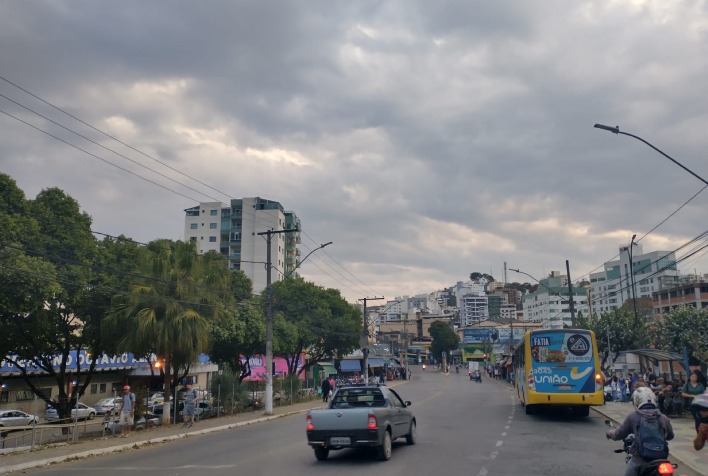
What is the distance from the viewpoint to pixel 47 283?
21500 mm

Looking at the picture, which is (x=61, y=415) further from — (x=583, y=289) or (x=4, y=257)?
(x=583, y=289)

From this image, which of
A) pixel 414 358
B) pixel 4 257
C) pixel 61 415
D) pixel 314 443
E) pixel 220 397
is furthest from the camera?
pixel 414 358

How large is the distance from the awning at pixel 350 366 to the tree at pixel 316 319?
22.5m

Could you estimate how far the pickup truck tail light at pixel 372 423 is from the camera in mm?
12898

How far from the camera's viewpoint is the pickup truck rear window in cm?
1464

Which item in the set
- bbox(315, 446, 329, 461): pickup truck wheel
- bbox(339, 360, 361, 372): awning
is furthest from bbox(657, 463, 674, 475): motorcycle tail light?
bbox(339, 360, 361, 372): awning

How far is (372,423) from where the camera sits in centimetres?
1293

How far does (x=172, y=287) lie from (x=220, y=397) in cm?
779

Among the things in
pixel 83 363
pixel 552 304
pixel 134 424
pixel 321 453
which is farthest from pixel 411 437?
pixel 552 304

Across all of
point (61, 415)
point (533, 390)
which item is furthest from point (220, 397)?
point (533, 390)

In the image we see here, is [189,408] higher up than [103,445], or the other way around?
[189,408]

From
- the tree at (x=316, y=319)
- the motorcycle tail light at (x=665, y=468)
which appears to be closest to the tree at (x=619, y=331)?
the tree at (x=316, y=319)

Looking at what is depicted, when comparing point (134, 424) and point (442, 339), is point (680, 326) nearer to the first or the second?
point (134, 424)

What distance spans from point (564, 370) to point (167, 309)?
1566 cm
